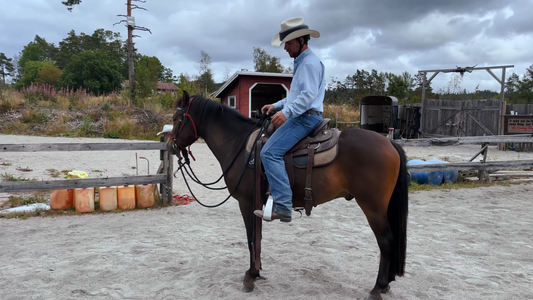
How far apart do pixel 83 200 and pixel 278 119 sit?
15.1 ft

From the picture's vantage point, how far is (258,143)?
11.2 ft

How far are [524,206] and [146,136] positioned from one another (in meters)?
15.2

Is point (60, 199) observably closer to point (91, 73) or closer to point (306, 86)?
point (306, 86)

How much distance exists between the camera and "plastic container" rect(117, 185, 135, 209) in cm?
624

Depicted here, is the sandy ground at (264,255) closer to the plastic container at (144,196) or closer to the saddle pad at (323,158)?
the plastic container at (144,196)

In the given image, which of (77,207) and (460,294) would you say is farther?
(77,207)

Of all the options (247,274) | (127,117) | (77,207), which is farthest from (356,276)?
(127,117)

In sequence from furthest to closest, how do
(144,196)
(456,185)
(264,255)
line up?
1. (456,185)
2. (144,196)
3. (264,255)

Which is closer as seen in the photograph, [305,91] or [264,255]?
[305,91]

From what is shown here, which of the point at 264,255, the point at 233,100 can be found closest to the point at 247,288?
the point at 264,255

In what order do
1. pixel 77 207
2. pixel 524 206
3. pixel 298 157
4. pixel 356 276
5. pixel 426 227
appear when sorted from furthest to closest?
pixel 524 206, pixel 77 207, pixel 426 227, pixel 356 276, pixel 298 157

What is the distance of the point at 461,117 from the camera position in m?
17.5

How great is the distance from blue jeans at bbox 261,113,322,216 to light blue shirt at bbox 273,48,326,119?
0.14 meters

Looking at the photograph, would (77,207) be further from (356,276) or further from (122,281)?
(356,276)
